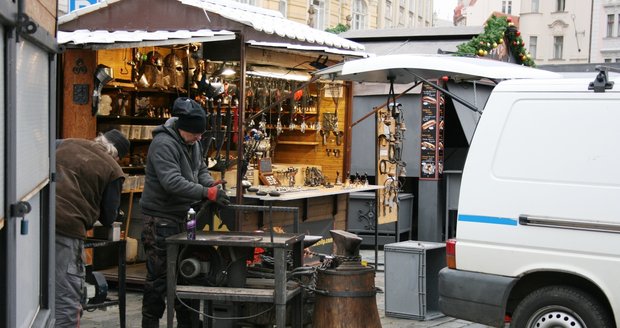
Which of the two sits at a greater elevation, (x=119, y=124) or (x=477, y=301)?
(x=119, y=124)

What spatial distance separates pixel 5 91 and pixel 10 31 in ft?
0.78

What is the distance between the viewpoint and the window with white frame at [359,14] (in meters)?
33.3

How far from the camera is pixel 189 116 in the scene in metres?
6.95

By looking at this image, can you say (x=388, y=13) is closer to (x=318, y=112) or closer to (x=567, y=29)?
(x=567, y=29)

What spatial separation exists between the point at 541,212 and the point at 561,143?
0.50 m

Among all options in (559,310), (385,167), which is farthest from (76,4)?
(559,310)

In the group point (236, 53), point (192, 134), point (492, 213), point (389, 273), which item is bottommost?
point (389, 273)

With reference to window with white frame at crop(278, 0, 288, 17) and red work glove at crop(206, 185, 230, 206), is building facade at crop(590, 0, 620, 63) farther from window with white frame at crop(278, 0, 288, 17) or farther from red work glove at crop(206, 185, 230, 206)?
red work glove at crop(206, 185, 230, 206)

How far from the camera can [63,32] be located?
930 centimetres

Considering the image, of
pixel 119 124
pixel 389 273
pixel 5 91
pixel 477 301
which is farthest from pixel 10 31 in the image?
pixel 119 124

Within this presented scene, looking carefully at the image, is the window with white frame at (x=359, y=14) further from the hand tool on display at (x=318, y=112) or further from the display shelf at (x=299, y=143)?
the hand tool on display at (x=318, y=112)

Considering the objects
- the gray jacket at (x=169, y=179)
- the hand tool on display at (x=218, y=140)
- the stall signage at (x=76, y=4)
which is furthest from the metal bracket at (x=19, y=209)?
the stall signage at (x=76, y=4)

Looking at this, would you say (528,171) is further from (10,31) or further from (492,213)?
(10,31)

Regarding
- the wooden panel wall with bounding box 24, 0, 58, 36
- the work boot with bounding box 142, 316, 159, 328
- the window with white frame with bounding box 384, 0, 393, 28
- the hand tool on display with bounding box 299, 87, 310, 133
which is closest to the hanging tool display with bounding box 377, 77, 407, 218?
the hand tool on display with bounding box 299, 87, 310, 133
